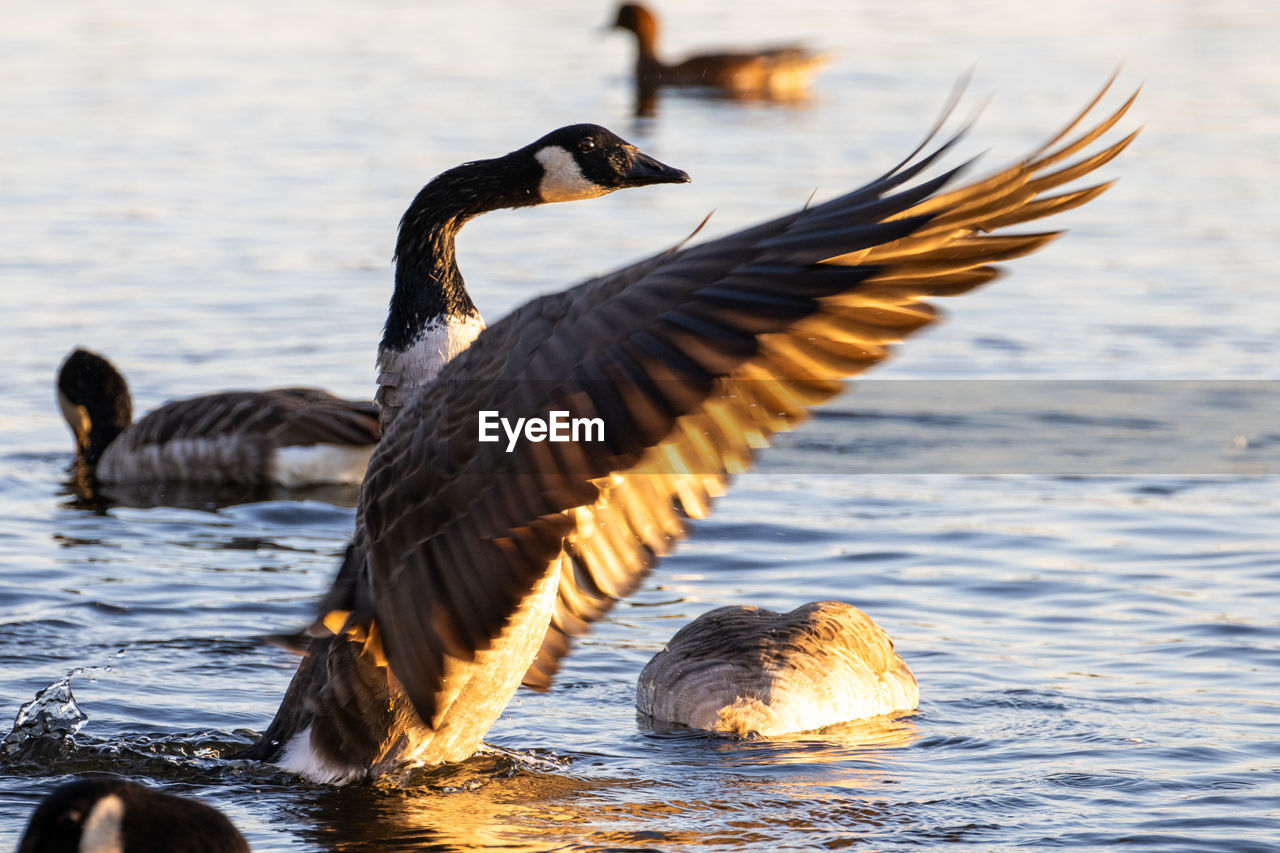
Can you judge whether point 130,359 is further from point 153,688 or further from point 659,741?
point 659,741

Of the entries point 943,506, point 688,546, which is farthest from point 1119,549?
point 688,546

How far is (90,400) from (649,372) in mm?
7931

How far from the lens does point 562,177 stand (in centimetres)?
664

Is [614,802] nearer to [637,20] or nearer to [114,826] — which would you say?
[114,826]

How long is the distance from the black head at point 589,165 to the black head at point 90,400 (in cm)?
615

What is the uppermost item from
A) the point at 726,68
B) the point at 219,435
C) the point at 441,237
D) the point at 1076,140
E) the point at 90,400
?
the point at 726,68

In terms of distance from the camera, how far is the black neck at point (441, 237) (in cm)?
646

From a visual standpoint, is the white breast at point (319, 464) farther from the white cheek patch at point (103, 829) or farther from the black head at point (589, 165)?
the white cheek patch at point (103, 829)

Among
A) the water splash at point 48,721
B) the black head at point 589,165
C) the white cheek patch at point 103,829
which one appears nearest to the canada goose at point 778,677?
the black head at point 589,165

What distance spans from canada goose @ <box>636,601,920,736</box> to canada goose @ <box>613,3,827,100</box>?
21155mm

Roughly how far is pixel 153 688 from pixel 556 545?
3.04m

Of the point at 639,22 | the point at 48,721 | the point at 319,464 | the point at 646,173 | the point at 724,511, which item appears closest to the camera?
the point at 646,173

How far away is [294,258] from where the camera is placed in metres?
17.4

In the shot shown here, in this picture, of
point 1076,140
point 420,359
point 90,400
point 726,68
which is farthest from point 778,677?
point 726,68
